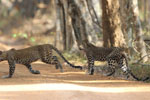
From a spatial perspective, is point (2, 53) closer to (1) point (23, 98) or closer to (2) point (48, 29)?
(1) point (23, 98)

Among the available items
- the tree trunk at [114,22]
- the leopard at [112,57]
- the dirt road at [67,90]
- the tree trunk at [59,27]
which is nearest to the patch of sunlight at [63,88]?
the dirt road at [67,90]

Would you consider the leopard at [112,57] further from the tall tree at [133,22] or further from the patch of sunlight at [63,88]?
the tall tree at [133,22]

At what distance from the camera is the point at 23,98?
7.47 meters

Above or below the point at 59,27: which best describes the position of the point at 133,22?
below

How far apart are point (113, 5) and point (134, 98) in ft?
20.6

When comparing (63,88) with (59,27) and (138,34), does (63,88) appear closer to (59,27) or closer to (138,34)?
(138,34)

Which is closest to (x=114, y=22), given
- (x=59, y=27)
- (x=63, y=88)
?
(x=63, y=88)

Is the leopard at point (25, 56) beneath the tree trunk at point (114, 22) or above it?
beneath

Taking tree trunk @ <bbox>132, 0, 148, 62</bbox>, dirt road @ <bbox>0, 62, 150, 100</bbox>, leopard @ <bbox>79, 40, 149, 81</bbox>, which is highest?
tree trunk @ <bbox>132, 0, 148, 62</bbox>

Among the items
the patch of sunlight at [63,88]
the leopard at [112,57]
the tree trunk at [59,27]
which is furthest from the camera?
the tree trunk at [59,27]

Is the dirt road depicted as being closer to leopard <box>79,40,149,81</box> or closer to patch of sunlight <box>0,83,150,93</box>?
patch of sunlight <box>0,83,150,93</box>

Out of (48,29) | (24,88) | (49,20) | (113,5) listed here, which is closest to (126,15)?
(113,5)

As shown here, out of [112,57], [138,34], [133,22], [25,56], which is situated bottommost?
[112,57]

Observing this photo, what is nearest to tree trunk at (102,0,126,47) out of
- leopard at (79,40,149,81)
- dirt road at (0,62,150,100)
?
leopard at (79,40,149,81)
